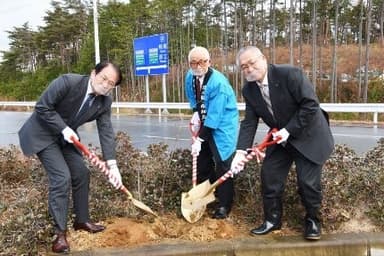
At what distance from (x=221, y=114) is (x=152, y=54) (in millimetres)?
17521

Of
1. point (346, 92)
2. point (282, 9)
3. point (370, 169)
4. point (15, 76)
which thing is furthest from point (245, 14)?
point (15, 76)

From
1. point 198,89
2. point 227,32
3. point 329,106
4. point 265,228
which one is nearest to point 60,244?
point 265,228

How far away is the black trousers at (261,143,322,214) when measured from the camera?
334cm

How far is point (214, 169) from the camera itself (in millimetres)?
4094

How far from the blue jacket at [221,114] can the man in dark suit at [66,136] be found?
0.84m

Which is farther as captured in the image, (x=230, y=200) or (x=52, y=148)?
(x=230, y=200)

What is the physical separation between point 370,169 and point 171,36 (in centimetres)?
3206

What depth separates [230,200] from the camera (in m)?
3.88

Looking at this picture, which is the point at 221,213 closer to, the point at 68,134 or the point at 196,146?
the point at 196,146

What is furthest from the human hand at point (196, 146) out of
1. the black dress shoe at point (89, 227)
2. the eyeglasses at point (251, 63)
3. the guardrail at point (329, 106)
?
the guardrail at point (329, 106)

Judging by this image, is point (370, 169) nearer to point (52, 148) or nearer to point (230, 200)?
point (230, 200)

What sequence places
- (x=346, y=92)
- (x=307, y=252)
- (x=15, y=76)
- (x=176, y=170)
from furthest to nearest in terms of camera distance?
(x=15, y=76) → (x=346, y=92) → (x=176, y=170) → (x=307, y=252)

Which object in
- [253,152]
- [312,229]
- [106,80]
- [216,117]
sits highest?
[106,80]

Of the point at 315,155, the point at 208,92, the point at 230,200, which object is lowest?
the point at 230,200
